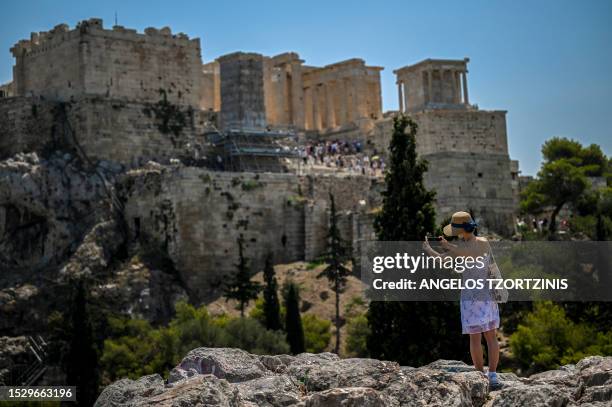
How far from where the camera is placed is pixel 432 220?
111 feet

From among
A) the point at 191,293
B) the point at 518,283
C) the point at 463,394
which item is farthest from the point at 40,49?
the point at 463,394

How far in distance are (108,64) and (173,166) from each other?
20.6 ft

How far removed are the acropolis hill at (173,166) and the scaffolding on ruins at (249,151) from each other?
0.06 m

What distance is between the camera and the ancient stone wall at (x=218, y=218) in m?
46.1

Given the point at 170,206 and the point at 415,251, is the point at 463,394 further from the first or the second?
the point at 170,206

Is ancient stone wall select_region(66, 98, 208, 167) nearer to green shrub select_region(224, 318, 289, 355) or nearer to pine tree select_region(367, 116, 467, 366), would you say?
green shrub select_region(224, 318, 289, 355)

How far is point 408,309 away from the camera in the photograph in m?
32.3

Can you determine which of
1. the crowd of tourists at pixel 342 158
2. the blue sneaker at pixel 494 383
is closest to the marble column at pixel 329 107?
the crowd of tourists at pixel 342 158

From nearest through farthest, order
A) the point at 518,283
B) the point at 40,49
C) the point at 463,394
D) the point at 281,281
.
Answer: the point at 463,394
the point at 518,283
the point at 281,281
the point at 40,49

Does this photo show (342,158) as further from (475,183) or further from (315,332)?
(315,332)

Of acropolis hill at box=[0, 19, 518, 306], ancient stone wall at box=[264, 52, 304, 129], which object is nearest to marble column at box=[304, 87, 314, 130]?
ancient stone wall at box=[264, 52, 304, 129]

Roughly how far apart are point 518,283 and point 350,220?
960 cm

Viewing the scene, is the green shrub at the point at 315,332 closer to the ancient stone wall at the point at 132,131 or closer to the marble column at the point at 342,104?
the ancient stone wall at the point at 132,131

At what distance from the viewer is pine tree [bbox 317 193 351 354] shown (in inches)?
1693
